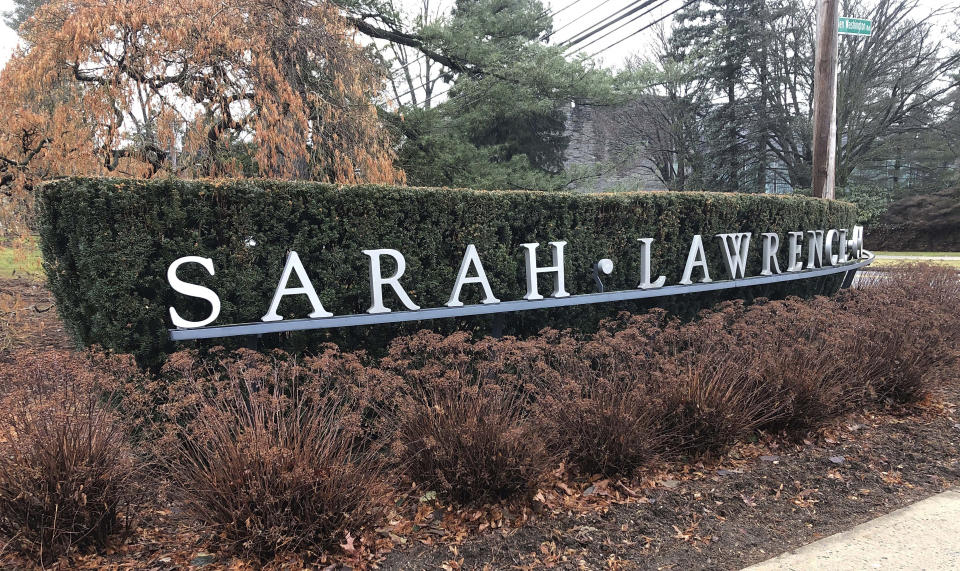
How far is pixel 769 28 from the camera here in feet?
81.4

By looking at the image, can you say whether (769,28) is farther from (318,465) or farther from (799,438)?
(318,465)

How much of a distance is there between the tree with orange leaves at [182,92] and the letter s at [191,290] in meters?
3.46

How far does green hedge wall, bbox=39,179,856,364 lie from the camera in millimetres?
3631

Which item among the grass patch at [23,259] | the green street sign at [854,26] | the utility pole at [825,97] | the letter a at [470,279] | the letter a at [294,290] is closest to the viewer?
the letter a at [294,290]

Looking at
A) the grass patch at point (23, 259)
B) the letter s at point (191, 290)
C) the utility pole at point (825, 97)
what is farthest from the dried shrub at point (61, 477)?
the utility pole at point (825, 97)

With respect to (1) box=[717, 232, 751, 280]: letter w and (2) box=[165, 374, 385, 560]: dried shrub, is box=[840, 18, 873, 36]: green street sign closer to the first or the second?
(1) box=[717, 232, 751, 280]: letter w

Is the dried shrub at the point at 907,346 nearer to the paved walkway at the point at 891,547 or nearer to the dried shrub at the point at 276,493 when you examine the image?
the paved walkway at the point at 891,547

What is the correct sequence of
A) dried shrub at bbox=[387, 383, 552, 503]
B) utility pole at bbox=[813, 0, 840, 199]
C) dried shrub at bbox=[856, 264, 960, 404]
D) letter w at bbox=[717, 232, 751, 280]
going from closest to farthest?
dried shrub at bbox=[387, 383, 552, 503], dried shrub at bbox=[856, 264, 960, 404], letter w at bbox=[717, 232, 751, 280], utility pole at bbox=[813, 0, 840, 199]

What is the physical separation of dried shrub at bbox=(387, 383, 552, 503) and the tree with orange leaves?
202 inches

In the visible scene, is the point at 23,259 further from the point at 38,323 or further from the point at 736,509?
the point at 736,509

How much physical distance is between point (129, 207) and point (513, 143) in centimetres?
1347

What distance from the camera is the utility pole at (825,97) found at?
8.96 meters

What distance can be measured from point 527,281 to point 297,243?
6.43 ft

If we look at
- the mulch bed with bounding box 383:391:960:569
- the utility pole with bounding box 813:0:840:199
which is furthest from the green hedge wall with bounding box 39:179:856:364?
the utility pole with bounding box 813:0:840:199
